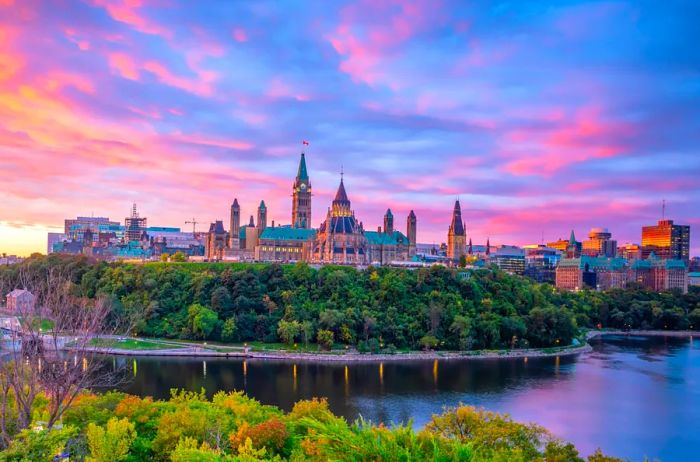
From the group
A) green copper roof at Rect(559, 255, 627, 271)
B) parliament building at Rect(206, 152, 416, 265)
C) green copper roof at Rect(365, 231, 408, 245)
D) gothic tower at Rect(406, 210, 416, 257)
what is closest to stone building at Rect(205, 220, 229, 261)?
parliament building at Rect(206, 152, 416, 265)

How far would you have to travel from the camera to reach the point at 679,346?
291 feet

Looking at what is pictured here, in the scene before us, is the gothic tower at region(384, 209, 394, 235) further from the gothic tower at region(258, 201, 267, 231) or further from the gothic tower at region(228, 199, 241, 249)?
the gothic tower at region(228, 199, 241, 249)

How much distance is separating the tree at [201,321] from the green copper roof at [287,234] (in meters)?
53.9

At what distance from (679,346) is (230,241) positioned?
318 ft

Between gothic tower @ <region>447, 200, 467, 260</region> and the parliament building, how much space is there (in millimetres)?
12986

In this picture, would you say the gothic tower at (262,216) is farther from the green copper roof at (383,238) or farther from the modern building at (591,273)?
the modern building at (591,273)

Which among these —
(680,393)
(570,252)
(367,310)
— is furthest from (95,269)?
(570,252)

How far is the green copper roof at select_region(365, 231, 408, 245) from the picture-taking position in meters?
136

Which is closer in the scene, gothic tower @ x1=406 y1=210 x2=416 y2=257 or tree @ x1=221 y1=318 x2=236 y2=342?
tree @ x1=221 y1=318 x2=236 y2=342

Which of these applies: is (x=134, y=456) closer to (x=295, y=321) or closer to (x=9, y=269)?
(x=295, y=321)

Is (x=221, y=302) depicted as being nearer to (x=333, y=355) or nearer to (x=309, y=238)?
(x=333, y=355)

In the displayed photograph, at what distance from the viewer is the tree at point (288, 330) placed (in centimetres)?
7319

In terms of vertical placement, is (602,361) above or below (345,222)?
below

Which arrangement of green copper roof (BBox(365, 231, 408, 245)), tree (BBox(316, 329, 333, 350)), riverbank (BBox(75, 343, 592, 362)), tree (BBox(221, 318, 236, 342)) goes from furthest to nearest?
1. green copper roof (BBox(365, 231, 408, 245))
2. tree (BBox(221, 318, 236, 342))
3. tree (BBox(316, 329, 333, 350))
4. riverbank (BBox(75, 343, 592, 362))
